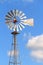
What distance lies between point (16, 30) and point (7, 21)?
3274mm

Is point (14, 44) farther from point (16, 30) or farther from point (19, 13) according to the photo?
point (19, 13)

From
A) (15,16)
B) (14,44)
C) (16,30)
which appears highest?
(15,16)

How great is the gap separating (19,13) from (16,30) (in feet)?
13.7

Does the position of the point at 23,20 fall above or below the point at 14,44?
above

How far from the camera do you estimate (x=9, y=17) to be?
178 feet

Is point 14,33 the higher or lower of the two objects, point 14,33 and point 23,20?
the lower

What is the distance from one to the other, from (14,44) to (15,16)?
6.91 metres

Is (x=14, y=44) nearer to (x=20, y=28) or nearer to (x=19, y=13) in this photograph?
(x=20, y=28)

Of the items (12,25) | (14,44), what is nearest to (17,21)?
(12,25)

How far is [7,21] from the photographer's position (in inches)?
2122

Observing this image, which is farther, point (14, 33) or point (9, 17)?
point (9, 17)

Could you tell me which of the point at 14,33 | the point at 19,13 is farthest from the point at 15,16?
the point at 14,33

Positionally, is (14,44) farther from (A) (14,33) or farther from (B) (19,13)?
(B) (19,13)

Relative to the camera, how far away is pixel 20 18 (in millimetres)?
53750
